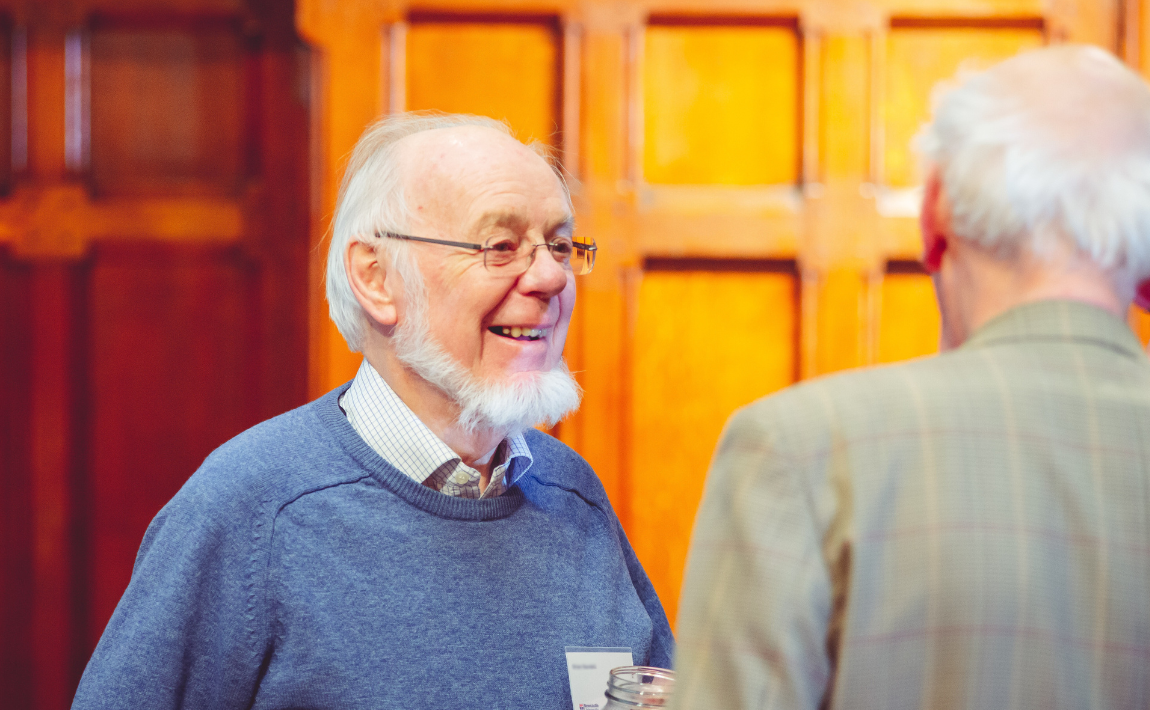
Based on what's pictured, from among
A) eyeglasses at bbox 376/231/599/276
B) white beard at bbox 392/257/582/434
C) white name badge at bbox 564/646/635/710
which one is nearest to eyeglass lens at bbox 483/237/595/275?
eyeglasses at bbox 376/231/599/276

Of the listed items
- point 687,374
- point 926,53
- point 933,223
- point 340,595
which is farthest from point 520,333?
point 926,53

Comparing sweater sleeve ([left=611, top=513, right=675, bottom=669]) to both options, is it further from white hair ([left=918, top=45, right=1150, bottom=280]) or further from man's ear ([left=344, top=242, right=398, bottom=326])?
white hair ([left=918, top=45, right=1150, bottom=280])

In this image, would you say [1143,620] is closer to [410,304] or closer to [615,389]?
[410,304]

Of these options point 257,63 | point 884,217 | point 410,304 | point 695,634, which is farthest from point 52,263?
point 695,634

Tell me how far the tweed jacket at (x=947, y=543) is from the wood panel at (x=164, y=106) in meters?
2.06

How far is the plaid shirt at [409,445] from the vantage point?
4.28ft

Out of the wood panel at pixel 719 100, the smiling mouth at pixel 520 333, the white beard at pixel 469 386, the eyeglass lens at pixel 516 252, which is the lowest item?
the white beard at pixel 469 386

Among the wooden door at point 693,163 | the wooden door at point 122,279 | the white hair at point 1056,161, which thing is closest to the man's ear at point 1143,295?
the white hair at point 1056,161

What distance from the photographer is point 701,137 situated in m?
2.23

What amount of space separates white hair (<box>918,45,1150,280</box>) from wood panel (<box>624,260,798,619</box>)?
145 cm

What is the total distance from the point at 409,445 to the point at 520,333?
0.80 ft

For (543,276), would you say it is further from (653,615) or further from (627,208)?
(627,208)

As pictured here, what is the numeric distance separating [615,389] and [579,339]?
0.46ft

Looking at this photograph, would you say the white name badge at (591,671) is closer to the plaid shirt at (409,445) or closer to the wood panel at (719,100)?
the plaid shirt at (409,445)
